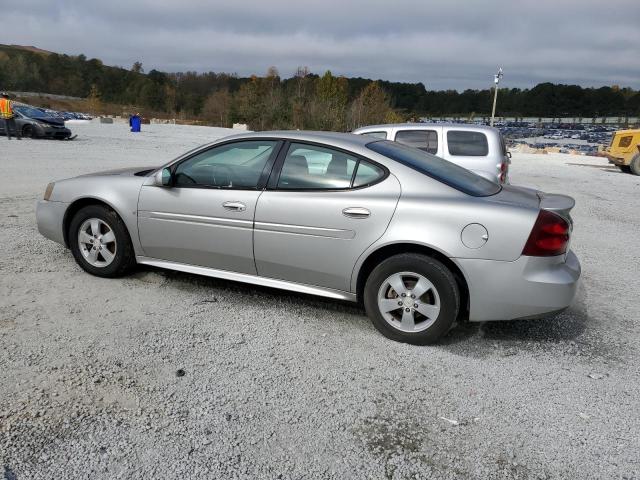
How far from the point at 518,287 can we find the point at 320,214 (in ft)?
4.95

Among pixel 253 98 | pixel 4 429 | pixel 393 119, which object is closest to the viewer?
pixel 4 429

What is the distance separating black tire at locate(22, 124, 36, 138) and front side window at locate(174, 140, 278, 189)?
20.1 meters

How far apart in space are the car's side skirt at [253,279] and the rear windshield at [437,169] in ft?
3.70

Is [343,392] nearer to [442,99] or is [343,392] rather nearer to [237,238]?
[237,238]

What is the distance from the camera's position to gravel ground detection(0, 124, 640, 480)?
255 cm

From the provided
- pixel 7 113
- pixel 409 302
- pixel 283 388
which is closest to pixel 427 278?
pixel 409 302

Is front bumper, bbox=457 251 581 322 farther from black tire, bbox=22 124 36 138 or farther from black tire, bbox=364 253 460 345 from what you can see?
black tire, bbox=22 124 36 138

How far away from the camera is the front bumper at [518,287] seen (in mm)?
3520

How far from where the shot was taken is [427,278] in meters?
3.64

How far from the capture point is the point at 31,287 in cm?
459

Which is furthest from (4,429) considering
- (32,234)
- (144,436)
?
(32,234)

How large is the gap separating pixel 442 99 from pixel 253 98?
298 feet

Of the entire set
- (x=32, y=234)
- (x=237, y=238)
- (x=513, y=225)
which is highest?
(x=513, y=225)

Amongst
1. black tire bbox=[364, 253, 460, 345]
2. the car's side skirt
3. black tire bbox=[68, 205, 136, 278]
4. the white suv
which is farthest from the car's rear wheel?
black tire bbox=[364, 253, 460, 345]
